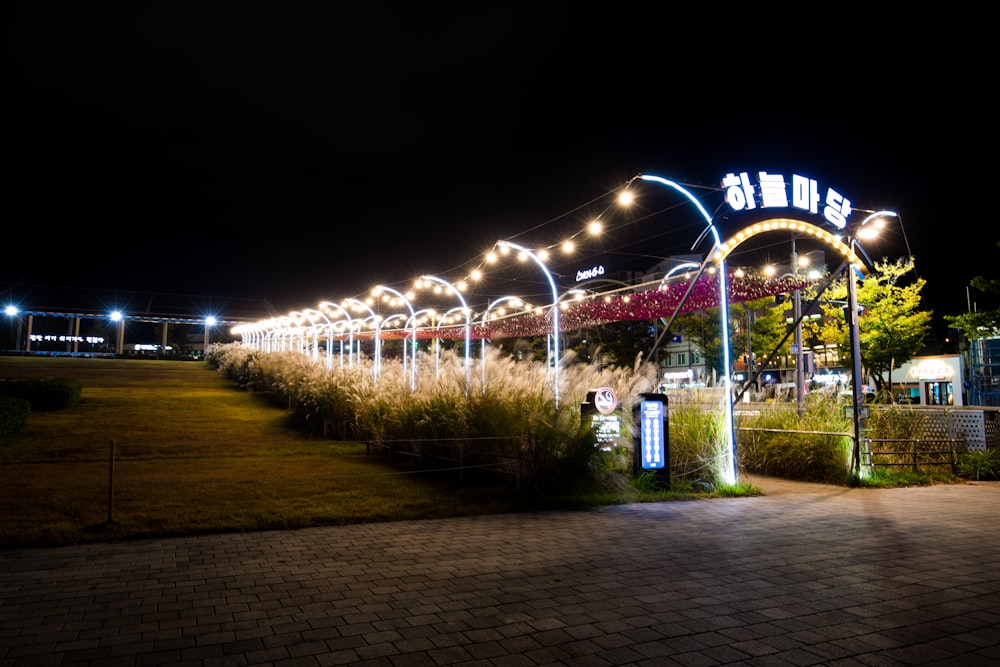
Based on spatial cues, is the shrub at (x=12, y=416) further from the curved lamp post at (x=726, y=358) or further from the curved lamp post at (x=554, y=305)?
the curved lamp post at (x=726, y=358)

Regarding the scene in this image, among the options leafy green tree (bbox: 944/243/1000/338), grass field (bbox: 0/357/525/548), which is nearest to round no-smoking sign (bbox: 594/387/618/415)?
→ grass field (bbox: 0/357/525/548)

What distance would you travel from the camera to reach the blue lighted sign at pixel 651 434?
1001 centimetres

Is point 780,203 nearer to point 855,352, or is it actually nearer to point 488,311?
point 855,352

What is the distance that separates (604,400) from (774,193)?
15.8 ft

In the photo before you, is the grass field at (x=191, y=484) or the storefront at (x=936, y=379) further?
the storefront at (x=936, y=379)

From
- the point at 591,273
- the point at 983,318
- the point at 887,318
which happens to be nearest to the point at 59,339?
the point at 591,273

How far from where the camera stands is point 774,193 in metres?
11.4

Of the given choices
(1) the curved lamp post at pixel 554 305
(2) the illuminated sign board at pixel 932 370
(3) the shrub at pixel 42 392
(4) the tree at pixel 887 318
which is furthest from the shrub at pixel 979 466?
(2) the illuminated sign board at pixel 932 370

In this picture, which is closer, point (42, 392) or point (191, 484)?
point (191, 484)

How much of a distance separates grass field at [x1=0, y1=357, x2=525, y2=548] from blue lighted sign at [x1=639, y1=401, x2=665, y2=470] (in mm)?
2281

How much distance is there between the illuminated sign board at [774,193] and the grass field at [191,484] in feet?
20.3

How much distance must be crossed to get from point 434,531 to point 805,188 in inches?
351

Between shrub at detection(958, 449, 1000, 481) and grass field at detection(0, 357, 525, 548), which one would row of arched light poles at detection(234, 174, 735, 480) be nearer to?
grass field at detection(0, 357, 525, 548)

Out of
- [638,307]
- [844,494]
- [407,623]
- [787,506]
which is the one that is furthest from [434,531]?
[638,307]
